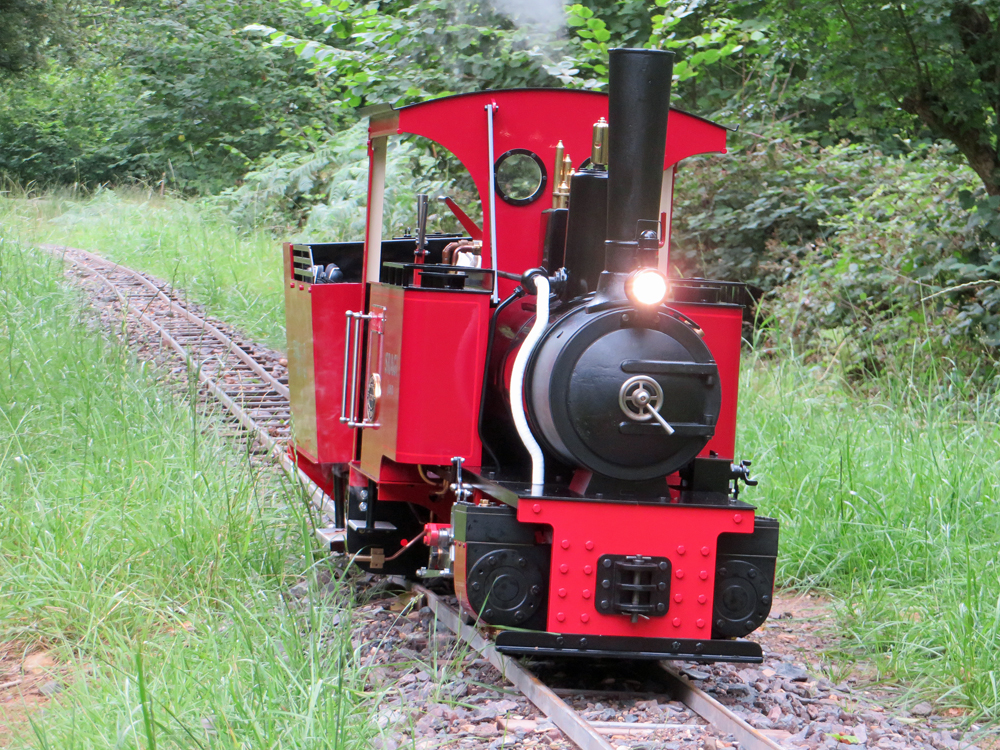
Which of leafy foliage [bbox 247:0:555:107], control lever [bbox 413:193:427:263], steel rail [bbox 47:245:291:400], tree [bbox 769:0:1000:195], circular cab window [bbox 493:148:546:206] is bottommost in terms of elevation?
steel rail [bbox 47:245:291:400]

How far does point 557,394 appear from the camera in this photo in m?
3.76

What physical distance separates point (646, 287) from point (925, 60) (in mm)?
5496

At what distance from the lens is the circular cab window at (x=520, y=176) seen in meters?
4.75

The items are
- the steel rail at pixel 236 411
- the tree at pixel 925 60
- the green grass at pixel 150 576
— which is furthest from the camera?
the tree at pixel 925 60

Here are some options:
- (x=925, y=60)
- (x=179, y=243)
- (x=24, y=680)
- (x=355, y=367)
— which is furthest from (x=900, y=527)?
(x=179, y=243)

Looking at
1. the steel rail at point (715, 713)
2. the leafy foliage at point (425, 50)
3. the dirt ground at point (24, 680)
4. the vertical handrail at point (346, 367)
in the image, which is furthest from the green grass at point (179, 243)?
the steel rail at point (715, 713)

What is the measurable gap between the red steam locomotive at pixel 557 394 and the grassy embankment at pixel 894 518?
0.81 m

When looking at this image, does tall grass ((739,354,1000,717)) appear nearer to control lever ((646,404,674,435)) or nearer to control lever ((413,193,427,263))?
control lever ((646,404,674,435))

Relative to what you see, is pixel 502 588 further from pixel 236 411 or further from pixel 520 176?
pixel 236 411

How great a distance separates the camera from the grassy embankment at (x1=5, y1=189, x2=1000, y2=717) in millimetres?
4109

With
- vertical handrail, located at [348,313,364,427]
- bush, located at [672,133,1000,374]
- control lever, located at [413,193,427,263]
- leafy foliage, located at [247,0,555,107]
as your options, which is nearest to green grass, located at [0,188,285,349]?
leafy foliage, located at [247,0,555,107]

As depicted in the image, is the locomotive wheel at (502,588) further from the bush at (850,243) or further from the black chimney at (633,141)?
the bush at (850,243)

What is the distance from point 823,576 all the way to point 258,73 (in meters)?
22.2

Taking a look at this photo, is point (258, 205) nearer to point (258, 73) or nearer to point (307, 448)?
point (258, 73)
